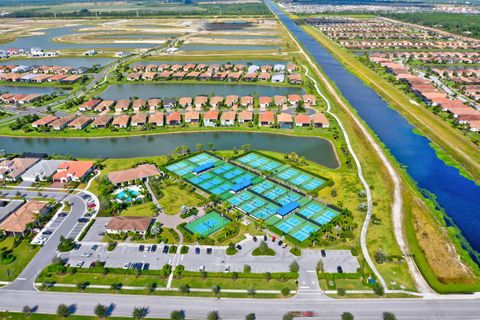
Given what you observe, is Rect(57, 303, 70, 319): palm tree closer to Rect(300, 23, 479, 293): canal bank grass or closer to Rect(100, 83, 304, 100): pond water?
Rect(300, 23, 479, 293): canal bank grass

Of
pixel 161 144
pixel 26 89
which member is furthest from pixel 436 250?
pixel 26 89

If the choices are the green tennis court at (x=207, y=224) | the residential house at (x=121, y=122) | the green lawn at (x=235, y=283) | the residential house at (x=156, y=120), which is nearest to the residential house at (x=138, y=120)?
the residential house at (x=121, y=122)

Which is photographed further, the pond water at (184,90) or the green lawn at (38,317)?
the pond water at (184,90)

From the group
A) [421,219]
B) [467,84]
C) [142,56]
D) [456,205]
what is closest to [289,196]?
[421,219]

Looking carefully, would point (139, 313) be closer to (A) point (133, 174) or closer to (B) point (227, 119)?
(A) point (133, 174)

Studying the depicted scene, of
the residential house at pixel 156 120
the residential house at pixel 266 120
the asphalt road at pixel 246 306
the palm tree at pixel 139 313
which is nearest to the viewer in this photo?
the palm tree at pixel 139 313

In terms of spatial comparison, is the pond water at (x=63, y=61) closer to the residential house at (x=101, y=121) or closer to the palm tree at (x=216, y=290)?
the residential house at (x=101, y=121)

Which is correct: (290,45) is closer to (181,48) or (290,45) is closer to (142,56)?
(181,48)

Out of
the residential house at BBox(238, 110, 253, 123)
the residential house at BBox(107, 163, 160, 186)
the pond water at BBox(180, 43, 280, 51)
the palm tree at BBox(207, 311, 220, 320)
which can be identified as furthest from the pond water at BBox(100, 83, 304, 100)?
the palm tree at BBox(207, 311, 220, 320)
